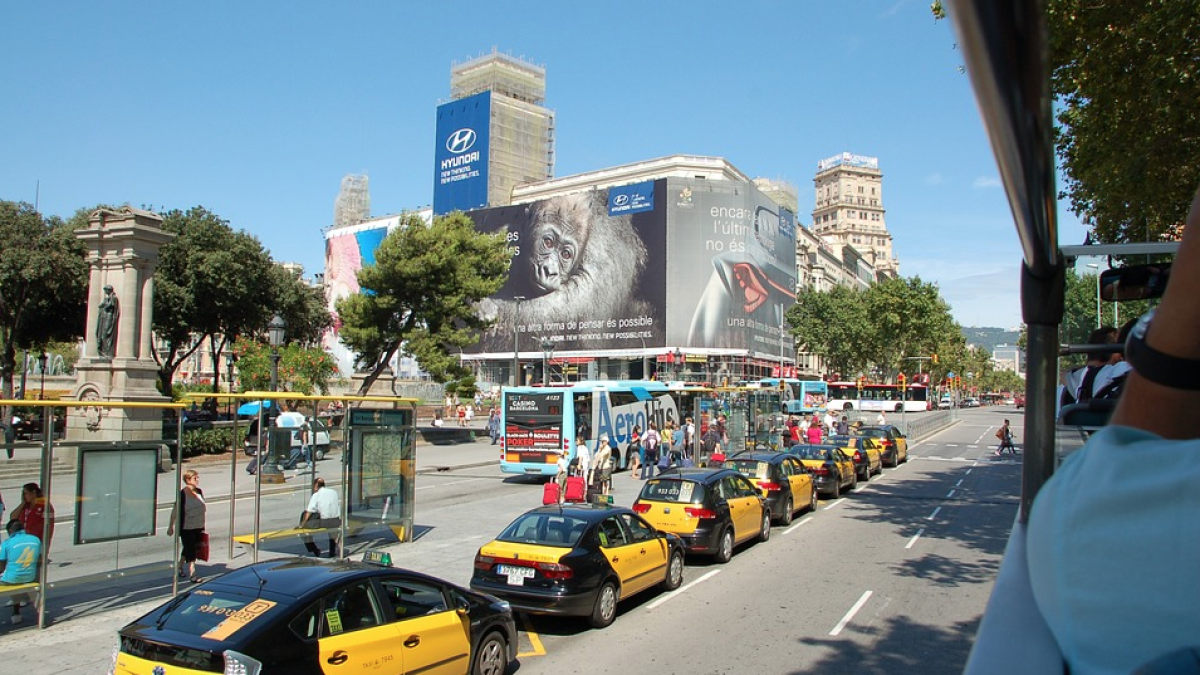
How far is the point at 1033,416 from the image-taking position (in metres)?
2.23

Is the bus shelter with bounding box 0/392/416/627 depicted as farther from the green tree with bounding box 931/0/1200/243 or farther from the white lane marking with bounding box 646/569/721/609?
the green tree with bounding box 931/0/1200/243

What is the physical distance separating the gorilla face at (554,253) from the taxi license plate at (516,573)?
7120 cm

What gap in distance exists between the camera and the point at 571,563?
1041 cm

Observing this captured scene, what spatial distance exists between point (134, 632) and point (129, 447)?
5.38 metres

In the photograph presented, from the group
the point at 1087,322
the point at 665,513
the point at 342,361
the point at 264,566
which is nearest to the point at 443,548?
the point at 665,513

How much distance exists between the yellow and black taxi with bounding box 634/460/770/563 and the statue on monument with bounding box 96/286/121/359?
1981cm

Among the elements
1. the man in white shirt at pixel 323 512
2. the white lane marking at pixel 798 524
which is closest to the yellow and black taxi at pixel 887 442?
the white lane marking at pixel 798 524

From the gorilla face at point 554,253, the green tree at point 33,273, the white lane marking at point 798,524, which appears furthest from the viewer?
the gorilla face at point 554,253

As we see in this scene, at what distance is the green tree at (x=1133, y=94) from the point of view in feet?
47.9

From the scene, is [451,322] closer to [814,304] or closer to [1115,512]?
[1115,512]

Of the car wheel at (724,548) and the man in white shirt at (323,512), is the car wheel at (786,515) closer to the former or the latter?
the car wheel at (724,548)

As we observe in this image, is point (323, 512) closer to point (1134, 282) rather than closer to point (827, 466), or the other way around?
point (1134, 282)

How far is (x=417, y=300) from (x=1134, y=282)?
3936 cm

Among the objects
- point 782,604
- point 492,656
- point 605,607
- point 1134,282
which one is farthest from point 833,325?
point 1134,282
